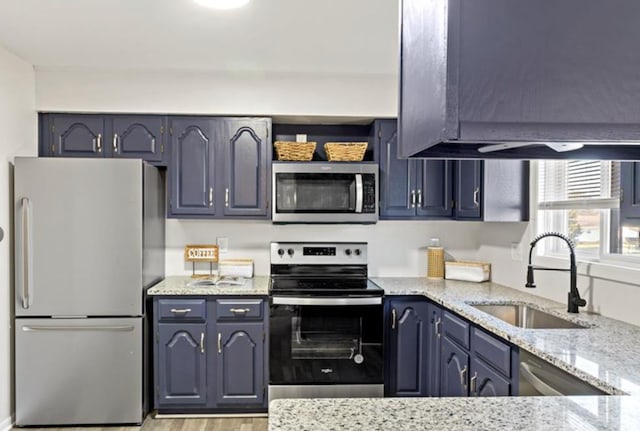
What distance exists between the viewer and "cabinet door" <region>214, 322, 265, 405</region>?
293 cm

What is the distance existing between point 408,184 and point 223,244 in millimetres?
1518

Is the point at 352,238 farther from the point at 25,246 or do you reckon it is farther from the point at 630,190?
the point at 25,246

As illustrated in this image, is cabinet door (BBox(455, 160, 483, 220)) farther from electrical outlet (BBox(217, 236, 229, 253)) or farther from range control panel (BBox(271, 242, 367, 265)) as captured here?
electrical outlet (BBox(217, 236, 229, 253))

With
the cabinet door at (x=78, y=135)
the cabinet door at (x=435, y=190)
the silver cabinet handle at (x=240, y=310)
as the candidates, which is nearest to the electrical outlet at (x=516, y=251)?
the cabinet door at (x=435, y=190)

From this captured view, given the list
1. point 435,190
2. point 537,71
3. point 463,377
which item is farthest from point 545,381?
point 435,190

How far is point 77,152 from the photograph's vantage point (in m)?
3.09

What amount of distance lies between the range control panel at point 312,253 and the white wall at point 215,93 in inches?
39.5

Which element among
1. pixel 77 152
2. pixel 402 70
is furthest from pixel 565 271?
pixel 77 152

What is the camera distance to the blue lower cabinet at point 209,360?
290cm

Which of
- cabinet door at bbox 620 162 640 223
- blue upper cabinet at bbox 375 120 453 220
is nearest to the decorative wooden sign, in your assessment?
blue upper cabinet at bbox 375 120 453 220

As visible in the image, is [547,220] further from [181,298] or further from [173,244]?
[173,244]

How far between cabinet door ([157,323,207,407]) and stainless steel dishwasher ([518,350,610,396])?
1.98 m

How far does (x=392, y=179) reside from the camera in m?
3.24

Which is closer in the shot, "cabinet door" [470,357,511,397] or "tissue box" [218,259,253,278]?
"cabinet door" [470,357,511,397]
